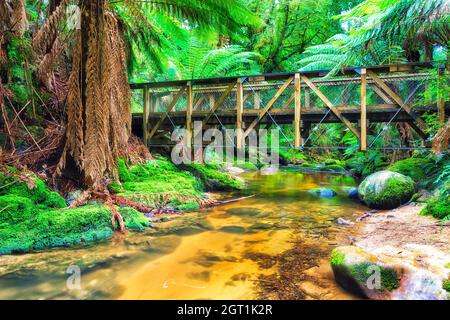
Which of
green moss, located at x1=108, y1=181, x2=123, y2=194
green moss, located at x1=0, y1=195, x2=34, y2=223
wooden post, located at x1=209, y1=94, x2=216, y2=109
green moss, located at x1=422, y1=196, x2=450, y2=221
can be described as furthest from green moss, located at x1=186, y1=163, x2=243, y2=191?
green moss, located at x1=422, y1=196, x2=450, y2=221

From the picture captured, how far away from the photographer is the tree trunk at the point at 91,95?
181 inches

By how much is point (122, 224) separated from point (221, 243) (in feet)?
4.49

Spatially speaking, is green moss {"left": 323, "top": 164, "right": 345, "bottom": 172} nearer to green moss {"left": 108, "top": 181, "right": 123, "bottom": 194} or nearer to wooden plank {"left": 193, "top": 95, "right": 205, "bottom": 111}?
wooden plank {"left": 193, "top": 95, "right": 205, "bottom": 111}

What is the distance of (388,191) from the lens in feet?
18.6

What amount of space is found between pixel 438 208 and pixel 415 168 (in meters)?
2.32

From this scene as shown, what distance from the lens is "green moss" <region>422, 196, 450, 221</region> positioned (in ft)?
14.2

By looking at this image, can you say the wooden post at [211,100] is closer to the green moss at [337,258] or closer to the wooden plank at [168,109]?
the wooden plank at [168,109]

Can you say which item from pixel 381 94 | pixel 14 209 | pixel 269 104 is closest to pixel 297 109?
pixel 269 104

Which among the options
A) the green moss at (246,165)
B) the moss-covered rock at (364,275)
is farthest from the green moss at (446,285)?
the green moss at (246,165)

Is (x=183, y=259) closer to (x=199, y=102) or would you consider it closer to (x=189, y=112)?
(x=189, y=112)

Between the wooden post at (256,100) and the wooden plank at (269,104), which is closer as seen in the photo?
the wooden plank at (269,104)

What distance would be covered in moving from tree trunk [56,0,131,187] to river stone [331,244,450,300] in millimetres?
3530

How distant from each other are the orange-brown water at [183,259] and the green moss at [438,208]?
1107mm
